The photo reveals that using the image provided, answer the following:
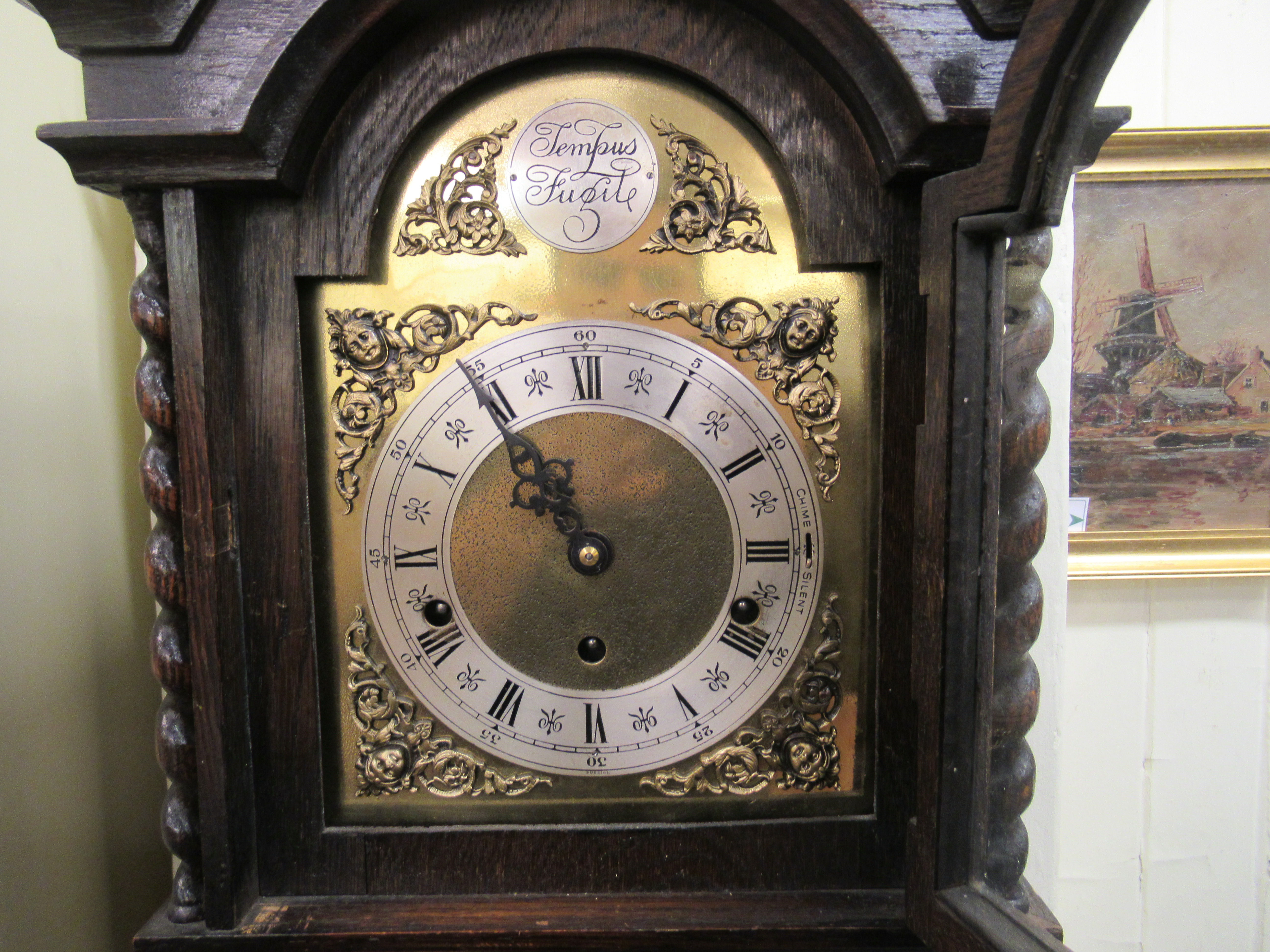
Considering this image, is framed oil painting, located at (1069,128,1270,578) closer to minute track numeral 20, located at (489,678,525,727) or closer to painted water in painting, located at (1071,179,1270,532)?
painted water in painting, located at (1071,179,1270,532)

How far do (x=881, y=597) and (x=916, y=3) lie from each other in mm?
492

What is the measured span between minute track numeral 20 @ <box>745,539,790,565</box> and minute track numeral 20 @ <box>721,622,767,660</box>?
0.20 ft

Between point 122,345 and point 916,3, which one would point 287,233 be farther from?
point 916,3

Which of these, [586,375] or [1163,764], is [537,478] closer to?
[586,375]

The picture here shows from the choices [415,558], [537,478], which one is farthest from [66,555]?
[537,478]

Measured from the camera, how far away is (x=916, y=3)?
65cm

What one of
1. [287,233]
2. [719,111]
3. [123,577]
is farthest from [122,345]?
[719,111]

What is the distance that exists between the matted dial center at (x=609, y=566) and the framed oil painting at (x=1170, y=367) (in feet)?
2.02

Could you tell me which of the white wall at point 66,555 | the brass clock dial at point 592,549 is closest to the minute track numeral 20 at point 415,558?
the brass clock dial at point 592,549

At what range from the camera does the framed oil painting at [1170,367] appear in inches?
41.3

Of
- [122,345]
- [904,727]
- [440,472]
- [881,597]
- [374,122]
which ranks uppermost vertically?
[374,122]

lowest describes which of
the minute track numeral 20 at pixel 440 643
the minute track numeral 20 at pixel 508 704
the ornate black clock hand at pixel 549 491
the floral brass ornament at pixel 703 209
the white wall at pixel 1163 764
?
the white wall at pixel 1163 764

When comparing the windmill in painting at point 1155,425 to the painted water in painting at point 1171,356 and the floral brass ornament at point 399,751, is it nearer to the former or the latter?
the painted water in painting at point 1171,356

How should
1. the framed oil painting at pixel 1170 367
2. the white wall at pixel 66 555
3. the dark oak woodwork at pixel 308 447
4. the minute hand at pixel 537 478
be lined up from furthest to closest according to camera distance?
the framed oil painting at pixel 1170 367 → the white wall at pixel 66 555 → the minute hand at pixel 537 478 → the dark oak woodwork at pixel 308 447
